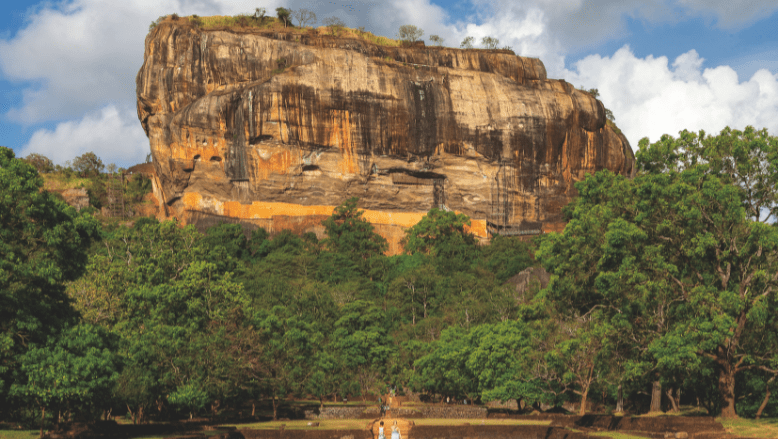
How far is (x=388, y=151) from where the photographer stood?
220 ft

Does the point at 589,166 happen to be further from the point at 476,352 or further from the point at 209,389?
the point at 209,389

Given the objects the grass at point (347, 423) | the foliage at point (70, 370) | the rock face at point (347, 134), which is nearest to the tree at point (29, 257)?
the foliage at point (70, 370)

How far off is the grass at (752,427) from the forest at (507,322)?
1.16 metres

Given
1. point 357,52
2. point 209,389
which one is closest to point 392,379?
point 209,389

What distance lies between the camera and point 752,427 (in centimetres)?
1966

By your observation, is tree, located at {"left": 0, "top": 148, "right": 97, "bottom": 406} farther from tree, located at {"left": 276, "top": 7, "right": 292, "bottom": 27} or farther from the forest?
tree, located at {"left": 276, "top": 7, "right": 292, "bottom": 27}

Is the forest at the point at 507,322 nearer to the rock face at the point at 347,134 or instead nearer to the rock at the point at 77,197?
the rock face at the point at 347,134

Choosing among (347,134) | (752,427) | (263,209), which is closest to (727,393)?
(752,427)

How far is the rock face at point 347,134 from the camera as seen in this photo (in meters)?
64.8

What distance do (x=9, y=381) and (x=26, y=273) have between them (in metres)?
2.92

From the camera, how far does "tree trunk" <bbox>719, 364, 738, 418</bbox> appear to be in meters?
22.1

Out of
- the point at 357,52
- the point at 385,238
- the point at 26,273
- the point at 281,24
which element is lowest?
the point at 26,273

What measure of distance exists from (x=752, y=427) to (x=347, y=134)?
49.7m

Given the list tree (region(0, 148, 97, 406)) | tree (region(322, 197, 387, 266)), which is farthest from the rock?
tree (region(0, 148, 97, 406))
